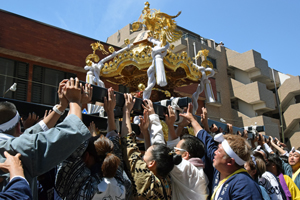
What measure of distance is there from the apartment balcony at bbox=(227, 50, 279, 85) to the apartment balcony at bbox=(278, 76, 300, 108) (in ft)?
4.63

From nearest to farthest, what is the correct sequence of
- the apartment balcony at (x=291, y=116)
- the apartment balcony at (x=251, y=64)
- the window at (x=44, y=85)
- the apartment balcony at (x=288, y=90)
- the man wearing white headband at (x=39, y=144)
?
the man wearing white headband at (x=39, y=144), the window at (x=44, y=85), the apartment balcony at (x=291, y=116), the apartment balcony at (x=251, y=64), the apartment balcony at (x=288, y=90)

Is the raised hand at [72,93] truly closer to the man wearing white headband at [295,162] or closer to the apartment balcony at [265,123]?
the man wearing white headband at [295,162]

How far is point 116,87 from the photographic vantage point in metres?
12.8

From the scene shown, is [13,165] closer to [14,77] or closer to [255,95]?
[14,77]

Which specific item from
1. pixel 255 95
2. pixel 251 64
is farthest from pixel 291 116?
pixel 251 64

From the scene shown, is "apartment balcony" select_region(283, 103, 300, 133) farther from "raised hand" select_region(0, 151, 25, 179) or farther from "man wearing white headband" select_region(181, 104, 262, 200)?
"raised hand" select_region(0, 151, 25, 179)

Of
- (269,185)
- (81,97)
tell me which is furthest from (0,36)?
(269,185)

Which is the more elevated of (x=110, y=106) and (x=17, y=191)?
(x=110, y=106)

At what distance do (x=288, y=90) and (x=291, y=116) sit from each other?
7.27 feet

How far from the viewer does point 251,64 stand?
2088 cm

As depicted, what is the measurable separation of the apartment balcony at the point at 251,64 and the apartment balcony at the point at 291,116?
296 cm

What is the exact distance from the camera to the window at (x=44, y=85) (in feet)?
34.8

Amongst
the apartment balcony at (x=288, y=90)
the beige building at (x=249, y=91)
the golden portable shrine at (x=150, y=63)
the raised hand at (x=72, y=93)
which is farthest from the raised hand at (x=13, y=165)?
the apartment balcony at (x=288, y=90)

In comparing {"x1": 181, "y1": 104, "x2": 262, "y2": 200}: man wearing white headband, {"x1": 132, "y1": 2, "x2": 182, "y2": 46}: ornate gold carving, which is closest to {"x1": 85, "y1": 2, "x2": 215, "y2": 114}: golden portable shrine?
{"x1": 132, "y1": 2, "x2": 182, "y2": 46}: ornate gold carving
